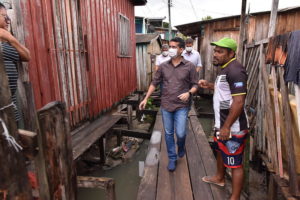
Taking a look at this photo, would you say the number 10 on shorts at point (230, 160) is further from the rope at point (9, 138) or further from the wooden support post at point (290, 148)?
the rope at point (9, 138)

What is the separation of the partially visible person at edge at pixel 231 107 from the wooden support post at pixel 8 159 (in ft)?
6.22

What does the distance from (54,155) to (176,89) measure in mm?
2047

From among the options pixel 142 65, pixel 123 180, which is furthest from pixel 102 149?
pixel 142 65

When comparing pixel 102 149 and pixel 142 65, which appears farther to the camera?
pixel 142 65

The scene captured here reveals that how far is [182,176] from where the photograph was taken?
9.77 feet

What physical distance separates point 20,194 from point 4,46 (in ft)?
5.00

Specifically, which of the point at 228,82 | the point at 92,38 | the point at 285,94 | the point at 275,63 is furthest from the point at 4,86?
the point at 92,38

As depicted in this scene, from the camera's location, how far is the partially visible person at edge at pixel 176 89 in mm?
2971

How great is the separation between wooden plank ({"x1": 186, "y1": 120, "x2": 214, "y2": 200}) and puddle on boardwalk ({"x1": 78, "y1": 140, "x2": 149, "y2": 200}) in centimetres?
155

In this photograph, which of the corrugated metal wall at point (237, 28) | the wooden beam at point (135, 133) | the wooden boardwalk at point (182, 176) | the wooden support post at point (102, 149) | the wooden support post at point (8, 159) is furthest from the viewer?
the corrugated metal wall at point (237, 28)

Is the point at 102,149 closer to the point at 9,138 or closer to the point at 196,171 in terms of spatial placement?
the point at 196,171

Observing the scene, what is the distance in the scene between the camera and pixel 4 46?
1.96m

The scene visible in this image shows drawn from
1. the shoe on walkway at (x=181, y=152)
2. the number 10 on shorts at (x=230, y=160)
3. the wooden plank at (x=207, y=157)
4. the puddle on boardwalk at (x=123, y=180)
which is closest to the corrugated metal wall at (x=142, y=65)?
the puddle on boardwalk at (x=123, y=180)

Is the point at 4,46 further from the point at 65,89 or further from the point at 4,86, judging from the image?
the point at 65,89
